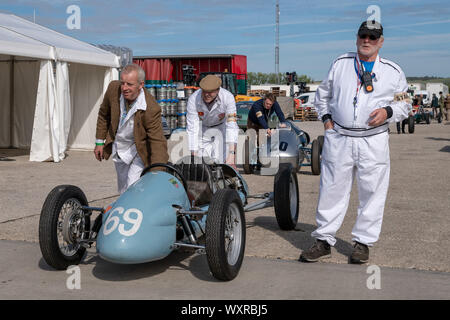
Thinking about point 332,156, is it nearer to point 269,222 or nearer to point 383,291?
point 383,291

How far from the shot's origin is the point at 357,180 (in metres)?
4.95

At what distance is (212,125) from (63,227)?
2.89 meters

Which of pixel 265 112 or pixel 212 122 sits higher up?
pixel 265 112

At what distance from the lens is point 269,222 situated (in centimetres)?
687

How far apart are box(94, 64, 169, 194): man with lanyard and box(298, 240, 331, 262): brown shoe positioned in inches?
60.7

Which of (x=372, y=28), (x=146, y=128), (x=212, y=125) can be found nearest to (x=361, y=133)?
(x=372, y=28)

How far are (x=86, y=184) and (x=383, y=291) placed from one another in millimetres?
6870

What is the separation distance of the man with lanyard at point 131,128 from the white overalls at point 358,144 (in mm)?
1553

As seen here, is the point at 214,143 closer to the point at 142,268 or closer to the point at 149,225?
the point at 142,268

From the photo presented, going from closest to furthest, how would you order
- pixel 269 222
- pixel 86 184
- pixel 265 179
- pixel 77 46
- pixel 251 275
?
1. pixel 251 275
2. pixel 269 222
3. pixel 86 184
4. pixel 265 179
5. pixel 77 46

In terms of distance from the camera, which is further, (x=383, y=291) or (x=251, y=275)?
(x=251, y=275)

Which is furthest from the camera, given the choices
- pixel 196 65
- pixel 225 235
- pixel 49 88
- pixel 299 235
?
pixel 196 65

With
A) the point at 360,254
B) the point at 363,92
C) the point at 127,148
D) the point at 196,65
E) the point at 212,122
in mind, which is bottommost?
the point at 360,254
